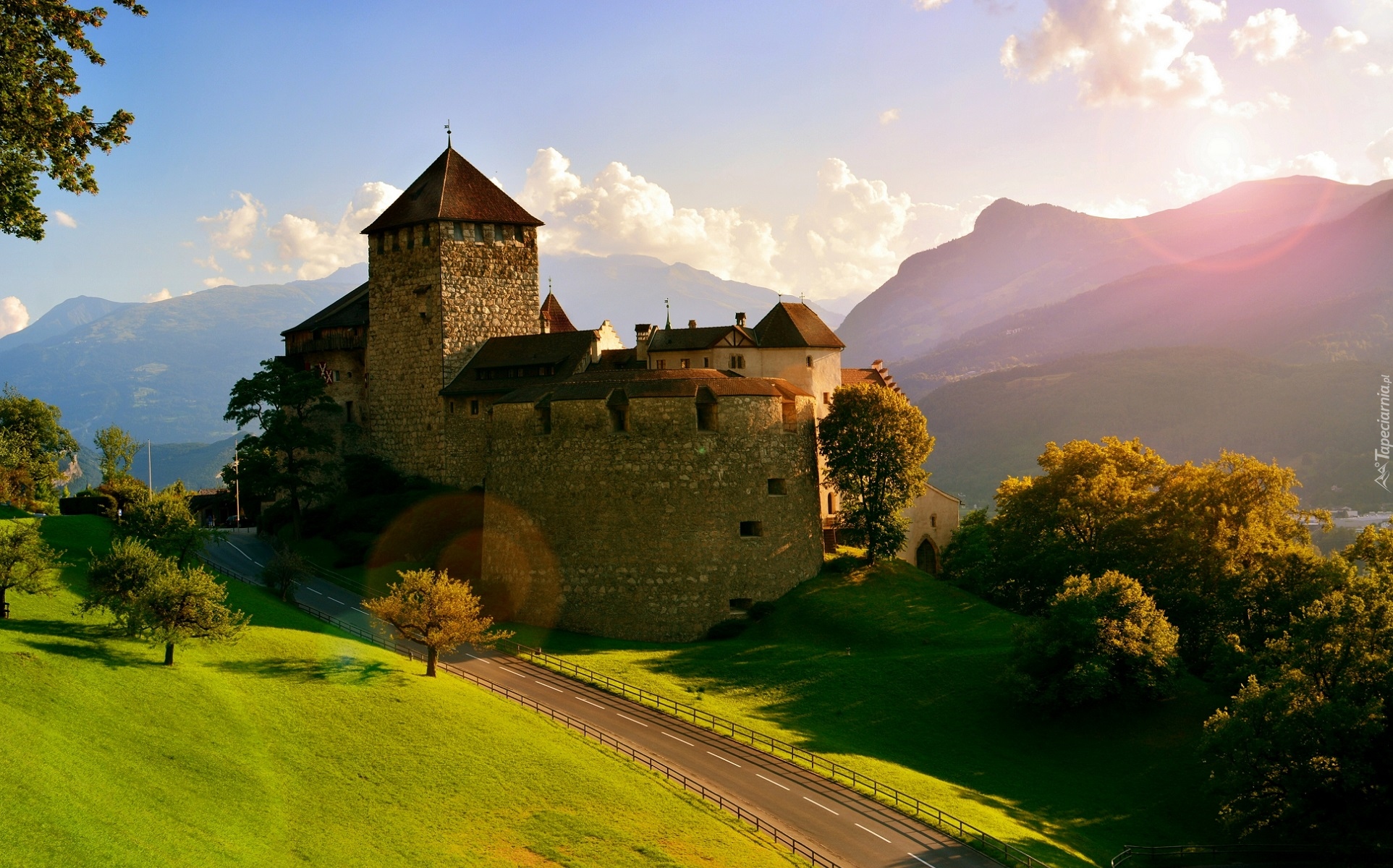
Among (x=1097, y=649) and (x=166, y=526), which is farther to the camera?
(x=166, y=526)

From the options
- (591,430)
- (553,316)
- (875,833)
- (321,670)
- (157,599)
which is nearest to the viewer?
(875,833)

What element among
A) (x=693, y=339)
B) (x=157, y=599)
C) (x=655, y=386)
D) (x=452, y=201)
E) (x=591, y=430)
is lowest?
(x=157, y=599)

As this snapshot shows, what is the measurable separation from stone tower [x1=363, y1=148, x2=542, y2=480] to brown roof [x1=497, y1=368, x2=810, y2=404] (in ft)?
42.9

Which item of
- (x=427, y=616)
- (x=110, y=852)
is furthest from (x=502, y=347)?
(x=110, y=852)

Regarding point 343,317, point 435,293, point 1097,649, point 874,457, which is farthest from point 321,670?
point 343,317

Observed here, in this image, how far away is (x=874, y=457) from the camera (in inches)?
2518

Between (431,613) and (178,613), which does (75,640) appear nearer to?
(178,613)

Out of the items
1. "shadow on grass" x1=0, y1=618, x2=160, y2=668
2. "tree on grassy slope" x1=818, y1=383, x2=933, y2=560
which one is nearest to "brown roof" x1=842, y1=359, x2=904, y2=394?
"tree on grassy slope" x1=818, y1=383, x2=933, y2=560

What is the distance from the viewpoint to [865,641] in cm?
5644

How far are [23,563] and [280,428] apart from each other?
101ft

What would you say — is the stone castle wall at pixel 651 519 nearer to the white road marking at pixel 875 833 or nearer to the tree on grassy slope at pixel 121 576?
the tree on grassy slope at pixel 121 576

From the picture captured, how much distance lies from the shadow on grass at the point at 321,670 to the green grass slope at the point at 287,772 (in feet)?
0.34

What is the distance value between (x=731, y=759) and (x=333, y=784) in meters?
15.1

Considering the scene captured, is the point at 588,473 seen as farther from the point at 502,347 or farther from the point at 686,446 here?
the point at 502,347
